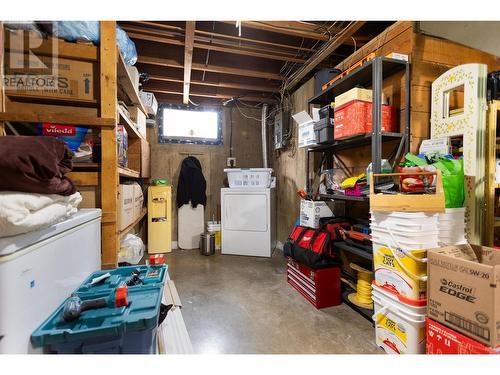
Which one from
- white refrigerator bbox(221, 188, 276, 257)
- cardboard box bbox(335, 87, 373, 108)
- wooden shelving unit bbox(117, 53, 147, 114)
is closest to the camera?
cardboard box bbox(335, 87, 373, 108)

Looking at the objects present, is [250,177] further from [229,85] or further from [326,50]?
[326,50]

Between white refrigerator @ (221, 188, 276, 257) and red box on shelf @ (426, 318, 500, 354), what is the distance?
7.87 feet

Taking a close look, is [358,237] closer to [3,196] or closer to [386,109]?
[386,109]

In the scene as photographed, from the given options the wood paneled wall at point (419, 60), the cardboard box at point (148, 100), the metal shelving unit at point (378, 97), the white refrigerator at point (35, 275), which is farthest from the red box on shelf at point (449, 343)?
the cardboard box at point (148, 100)

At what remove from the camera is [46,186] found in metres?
0.91

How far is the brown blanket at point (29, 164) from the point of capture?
78cm

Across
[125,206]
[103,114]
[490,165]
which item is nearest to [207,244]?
[125,206]

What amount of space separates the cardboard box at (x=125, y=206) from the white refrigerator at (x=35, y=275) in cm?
92

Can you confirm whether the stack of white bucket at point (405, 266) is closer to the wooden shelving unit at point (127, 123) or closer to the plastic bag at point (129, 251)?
the wooden shelving unit at point (127, 123)

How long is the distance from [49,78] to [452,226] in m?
2.65

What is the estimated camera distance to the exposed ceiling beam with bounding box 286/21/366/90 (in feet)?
6.77

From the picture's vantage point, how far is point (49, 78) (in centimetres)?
147

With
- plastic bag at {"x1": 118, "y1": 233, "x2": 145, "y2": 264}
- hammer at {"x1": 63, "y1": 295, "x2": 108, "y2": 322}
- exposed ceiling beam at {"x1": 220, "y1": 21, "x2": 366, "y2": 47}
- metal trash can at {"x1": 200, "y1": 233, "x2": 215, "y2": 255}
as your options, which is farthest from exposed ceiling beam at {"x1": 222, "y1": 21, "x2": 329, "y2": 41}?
metal trash can at {"x1": 200, "y1": 233, "x2": 215, "y2": 255}

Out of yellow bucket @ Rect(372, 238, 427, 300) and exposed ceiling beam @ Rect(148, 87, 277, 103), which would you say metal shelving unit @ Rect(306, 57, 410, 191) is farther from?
exposed ceiling beam @ Rect(148, 87, 277, 103)
